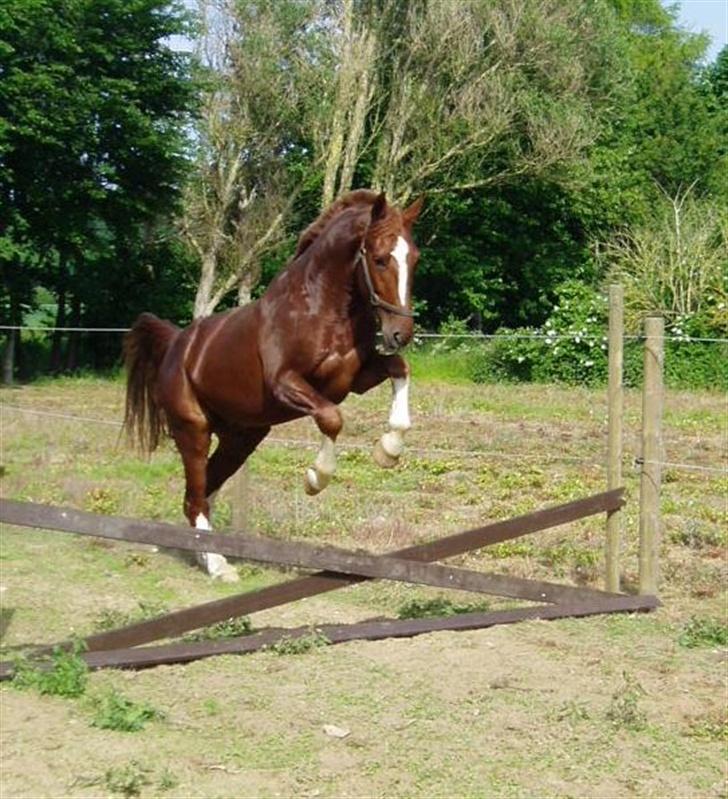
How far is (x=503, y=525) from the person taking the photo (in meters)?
6.86

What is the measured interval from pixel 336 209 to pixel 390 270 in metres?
0.82

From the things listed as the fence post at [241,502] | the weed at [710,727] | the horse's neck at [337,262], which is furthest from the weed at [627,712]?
the fence post at [241,502]

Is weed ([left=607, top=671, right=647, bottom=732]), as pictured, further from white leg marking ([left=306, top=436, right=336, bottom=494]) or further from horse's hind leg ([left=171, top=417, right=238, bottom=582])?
horse's hind leg ([left=171, top=417, right=238, bottom=582])

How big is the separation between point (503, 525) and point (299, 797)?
274cm

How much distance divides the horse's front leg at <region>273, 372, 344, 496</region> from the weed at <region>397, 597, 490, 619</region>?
1.82 metres

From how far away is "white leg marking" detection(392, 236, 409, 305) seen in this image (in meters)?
5.20

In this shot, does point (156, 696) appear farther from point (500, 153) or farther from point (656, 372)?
point (500, 153)

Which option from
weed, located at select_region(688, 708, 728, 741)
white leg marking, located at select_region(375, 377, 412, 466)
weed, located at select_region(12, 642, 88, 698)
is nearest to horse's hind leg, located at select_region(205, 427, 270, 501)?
white leg marking, located at select_region(375, 377, 412, 466)

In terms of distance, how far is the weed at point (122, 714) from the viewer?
196 inches

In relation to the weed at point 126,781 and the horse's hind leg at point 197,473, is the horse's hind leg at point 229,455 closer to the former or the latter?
the horse's hind leg at point 197,473

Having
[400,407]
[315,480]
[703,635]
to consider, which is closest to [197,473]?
[315,480]

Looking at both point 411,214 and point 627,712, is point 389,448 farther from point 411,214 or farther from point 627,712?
point 627,712

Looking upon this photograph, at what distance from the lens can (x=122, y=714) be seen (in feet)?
16.4

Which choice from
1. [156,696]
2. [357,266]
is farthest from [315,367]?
[156,696]
